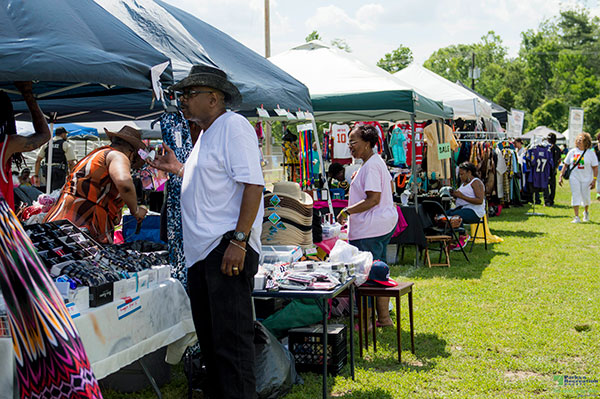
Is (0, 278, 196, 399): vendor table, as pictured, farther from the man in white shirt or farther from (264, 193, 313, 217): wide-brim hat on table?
(264, 193, 313, 217): wide-brim hat on table

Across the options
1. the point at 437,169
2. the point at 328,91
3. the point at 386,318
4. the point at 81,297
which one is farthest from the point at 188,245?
the point at 437,169

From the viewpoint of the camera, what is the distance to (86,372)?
7.99 feet

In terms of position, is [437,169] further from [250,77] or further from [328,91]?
[250,77]

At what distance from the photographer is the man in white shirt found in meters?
3.25

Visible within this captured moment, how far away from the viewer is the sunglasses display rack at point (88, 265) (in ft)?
10.6

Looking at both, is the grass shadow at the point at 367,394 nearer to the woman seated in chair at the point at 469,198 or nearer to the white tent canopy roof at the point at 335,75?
the white tent canopy roof at the point at 335,75

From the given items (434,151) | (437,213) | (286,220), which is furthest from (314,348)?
(434,151)

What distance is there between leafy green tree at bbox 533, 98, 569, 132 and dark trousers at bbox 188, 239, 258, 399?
210 ft

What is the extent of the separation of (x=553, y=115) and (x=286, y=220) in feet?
206

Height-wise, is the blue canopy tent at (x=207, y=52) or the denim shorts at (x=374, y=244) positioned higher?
the blue canopy tent at (x=207, y=52)

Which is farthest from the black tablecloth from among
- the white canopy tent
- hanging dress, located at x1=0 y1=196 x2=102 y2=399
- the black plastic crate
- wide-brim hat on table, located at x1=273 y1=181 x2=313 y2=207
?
hanging dress, located at x1=0 y1=196 x2=102 y2=399

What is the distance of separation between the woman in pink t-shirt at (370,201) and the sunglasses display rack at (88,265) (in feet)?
6.70

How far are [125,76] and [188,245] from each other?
0.98 meters

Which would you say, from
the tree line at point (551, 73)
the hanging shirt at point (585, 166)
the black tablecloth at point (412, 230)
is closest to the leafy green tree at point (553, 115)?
the tree line at point (551, 73)
